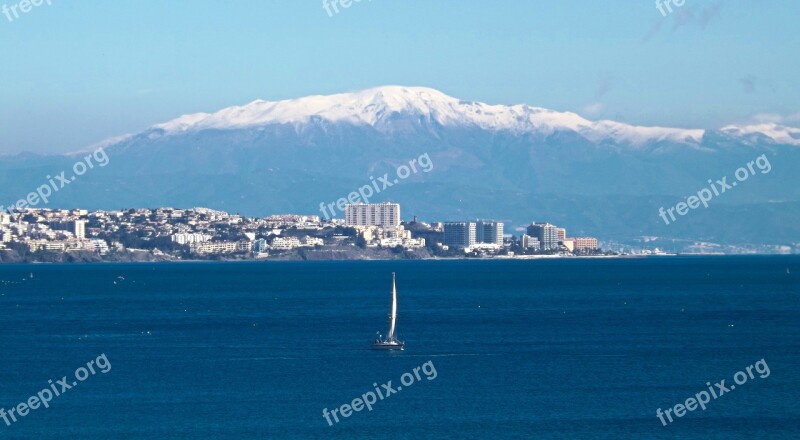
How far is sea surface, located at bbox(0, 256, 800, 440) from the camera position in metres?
45.8

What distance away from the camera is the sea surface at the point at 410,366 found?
150ft

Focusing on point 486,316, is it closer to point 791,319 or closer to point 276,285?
point 791,319

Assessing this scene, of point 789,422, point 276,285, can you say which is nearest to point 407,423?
point 789,422

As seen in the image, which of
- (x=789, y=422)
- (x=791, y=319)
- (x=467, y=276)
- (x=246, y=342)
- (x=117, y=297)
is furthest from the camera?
(x=467, y=276)

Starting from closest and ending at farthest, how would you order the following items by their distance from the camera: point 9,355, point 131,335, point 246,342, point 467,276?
point 9,355 < point 246,342 < point 131,335 < point 467,276

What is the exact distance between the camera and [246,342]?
73.5 m

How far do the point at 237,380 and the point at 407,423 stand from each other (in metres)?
12.4
